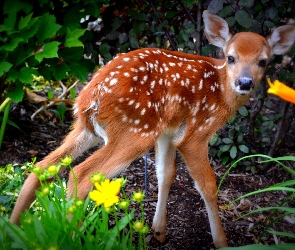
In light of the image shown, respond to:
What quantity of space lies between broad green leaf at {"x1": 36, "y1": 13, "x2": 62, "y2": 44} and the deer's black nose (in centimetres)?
153

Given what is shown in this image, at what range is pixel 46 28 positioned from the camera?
4098mm

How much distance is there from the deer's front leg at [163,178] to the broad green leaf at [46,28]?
1201 millimetres

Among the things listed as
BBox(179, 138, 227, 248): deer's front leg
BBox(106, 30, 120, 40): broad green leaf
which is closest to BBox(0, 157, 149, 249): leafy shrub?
BBox(179, 138, 227, 248): deer's front leg

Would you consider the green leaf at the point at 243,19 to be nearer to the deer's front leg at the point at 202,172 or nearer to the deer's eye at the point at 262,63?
the deer's eye at the point at 262,63

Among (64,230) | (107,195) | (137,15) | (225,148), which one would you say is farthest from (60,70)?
(107,195)

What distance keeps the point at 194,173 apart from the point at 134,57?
2.82ft

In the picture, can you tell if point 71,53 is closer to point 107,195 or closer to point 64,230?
point 64,230

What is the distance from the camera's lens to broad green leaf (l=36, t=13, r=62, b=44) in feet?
13.3

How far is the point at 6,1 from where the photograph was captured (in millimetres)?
4113

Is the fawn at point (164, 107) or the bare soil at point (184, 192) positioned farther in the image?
the bare soil at point (184, 192)

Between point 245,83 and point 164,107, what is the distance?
1.72 ft

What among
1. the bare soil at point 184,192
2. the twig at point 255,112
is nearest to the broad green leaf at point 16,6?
the bare soil at point 184,192

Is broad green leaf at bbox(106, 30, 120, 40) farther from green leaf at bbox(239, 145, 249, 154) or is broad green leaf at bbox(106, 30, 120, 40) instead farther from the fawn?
green leaf at bbox(239, 145, 249, 154)

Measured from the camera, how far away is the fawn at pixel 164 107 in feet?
10.5
